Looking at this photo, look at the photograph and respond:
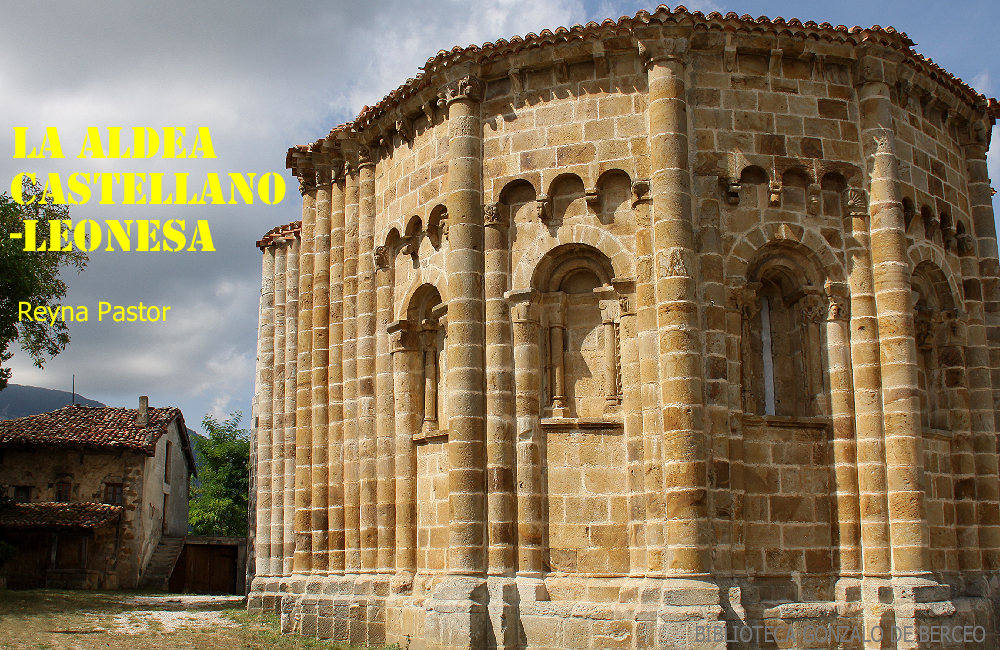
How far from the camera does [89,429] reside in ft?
107

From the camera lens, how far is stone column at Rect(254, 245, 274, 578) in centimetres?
1958

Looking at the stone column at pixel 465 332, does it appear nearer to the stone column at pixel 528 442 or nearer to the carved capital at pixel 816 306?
the stone column at pixel 528 442

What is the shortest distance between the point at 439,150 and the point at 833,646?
843 centimetres

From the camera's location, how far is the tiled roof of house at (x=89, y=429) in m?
31.1

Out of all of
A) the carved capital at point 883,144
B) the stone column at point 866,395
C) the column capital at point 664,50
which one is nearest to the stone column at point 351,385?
the column capital at point 664,50

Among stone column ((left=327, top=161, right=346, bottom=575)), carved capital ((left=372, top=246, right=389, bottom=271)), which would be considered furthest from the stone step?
carved capital ((left=372, top=246, right=389, bottom=271))

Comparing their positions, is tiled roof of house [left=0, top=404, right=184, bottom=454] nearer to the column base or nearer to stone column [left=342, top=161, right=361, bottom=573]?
stone column [left=342, top=161, right=361, bottom=573]

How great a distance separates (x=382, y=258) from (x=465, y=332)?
2.92m

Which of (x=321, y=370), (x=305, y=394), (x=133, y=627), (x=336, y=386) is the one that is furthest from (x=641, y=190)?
(x=133, y=627)

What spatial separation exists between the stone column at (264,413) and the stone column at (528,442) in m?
8.88

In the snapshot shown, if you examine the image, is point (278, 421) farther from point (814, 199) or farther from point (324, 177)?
point (814, 199)

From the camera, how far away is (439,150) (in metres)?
13.8

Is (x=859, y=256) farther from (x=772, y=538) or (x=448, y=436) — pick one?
(x=448, y=436)

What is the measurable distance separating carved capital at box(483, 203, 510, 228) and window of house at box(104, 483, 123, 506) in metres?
23.7
